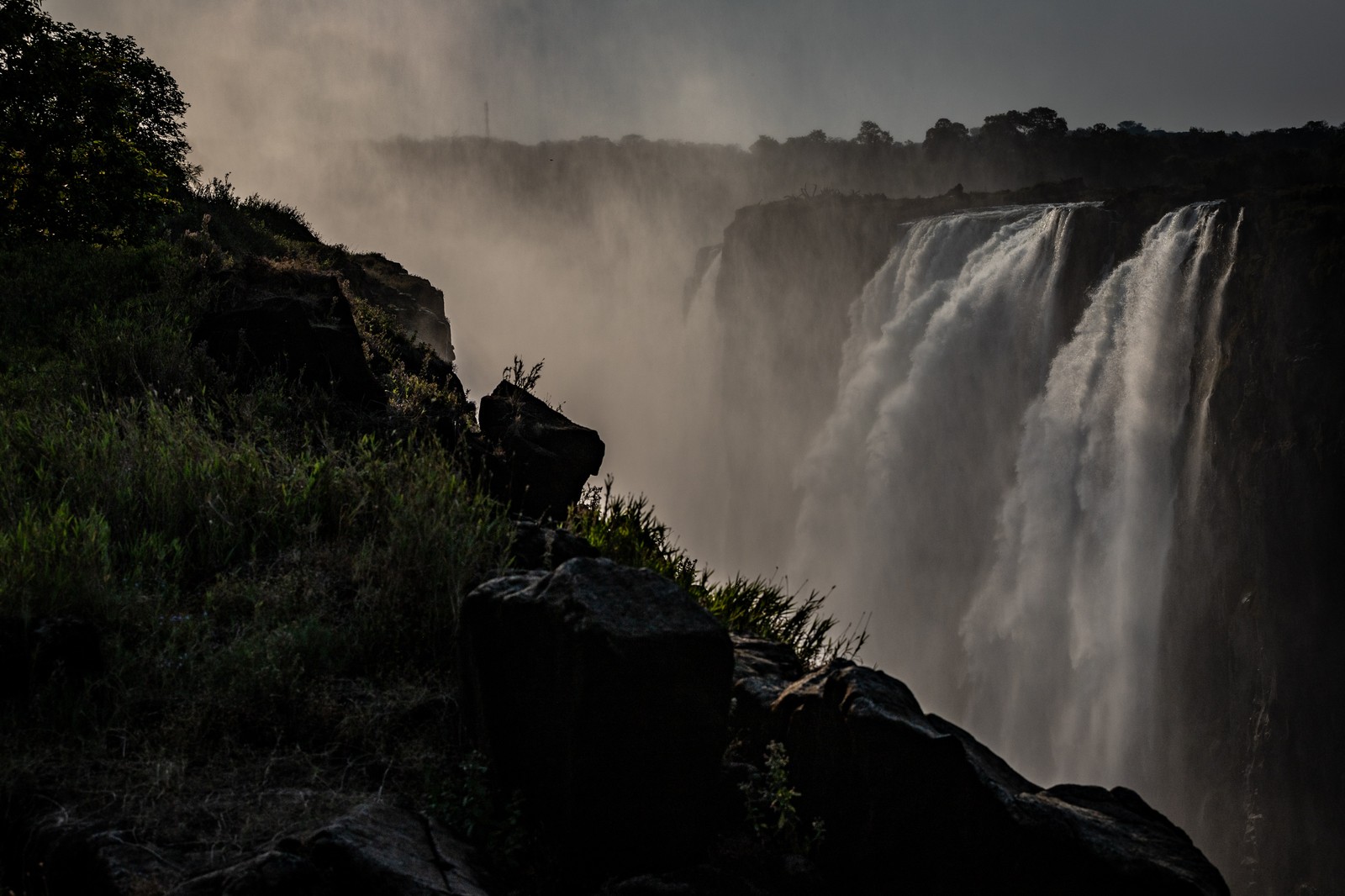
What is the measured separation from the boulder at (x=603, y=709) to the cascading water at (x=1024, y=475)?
1961cm

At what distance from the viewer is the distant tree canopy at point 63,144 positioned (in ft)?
36.6

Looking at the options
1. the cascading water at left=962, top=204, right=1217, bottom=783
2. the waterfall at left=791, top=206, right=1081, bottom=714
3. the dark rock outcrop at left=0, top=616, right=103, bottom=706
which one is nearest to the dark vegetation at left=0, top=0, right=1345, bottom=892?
the dark rock outcrop at left=0, top=616, right=103, bottom=706

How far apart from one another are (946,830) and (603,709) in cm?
148

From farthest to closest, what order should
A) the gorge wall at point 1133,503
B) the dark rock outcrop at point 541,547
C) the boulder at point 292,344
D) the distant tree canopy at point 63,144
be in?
the gorge wall at point 1133,503 < the distant tree canopy at point 63,144 < the boulder at point 292,344 < the dark rock outcrop at point 541,547

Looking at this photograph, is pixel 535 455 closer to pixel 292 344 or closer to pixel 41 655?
pixel 292 344

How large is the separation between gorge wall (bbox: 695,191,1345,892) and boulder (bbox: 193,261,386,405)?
48.9 feet

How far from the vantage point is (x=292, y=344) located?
723 centimetres

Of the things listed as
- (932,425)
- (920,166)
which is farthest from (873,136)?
(932,425)

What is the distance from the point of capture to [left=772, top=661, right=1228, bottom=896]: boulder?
126 inches

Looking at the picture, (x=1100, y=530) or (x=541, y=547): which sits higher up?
(x=1100, y=530)

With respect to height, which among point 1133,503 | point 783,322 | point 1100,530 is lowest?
point 1100,530

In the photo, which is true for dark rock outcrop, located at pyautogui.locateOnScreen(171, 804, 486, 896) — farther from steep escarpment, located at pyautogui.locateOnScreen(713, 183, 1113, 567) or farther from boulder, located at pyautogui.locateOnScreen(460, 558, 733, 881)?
steep escarpment, located at pyautogui.locateOnScreen(713, 183, 1113, 567)

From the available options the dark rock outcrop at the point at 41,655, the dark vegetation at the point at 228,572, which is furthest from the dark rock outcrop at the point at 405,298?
the dark rock outcrop at the point at 41,655

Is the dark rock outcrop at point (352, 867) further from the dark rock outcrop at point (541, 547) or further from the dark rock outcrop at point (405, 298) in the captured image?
the dark rock outcrop at point (405, 298)
